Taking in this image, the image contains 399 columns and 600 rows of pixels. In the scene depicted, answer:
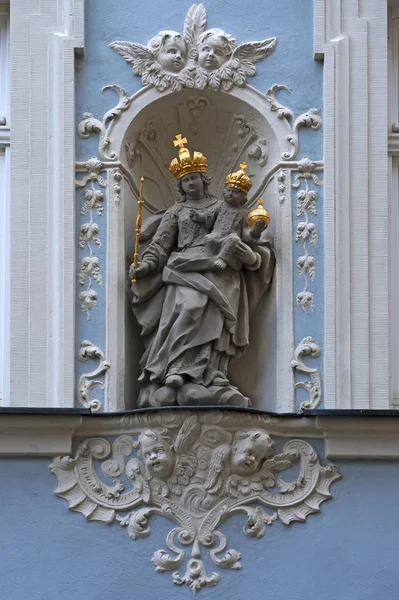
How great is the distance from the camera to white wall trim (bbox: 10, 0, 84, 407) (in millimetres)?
14477

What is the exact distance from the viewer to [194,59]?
49.6 ft

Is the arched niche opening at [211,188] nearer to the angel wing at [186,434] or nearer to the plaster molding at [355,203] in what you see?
the plaster molding at [355,203]

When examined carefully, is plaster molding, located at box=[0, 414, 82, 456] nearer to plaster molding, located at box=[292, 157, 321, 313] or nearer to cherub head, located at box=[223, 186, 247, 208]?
plaster molding, located at box=[292, 157, 321, 313]

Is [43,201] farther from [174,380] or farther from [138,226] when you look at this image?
[174,380]

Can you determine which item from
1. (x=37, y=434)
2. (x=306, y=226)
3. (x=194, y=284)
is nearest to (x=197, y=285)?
(x=194, y=284)

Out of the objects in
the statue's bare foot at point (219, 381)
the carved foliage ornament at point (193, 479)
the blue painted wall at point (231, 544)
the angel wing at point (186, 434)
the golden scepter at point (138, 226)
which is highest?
the golden scepter at point (138, 226)

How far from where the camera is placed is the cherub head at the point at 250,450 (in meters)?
14.2

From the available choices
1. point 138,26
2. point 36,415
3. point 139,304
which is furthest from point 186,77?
point 36,415

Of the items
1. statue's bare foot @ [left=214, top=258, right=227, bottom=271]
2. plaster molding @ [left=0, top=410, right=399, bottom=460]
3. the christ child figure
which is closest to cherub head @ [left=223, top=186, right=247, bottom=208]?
the christ child figure

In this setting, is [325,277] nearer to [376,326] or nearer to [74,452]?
A: [376,326]

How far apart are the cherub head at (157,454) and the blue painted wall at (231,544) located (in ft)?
0.88

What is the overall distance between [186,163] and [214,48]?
2.30 ft

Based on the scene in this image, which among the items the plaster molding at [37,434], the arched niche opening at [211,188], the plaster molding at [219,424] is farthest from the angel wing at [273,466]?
the plaster molding at [37,434]

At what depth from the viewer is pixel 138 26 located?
1518 centimetres
